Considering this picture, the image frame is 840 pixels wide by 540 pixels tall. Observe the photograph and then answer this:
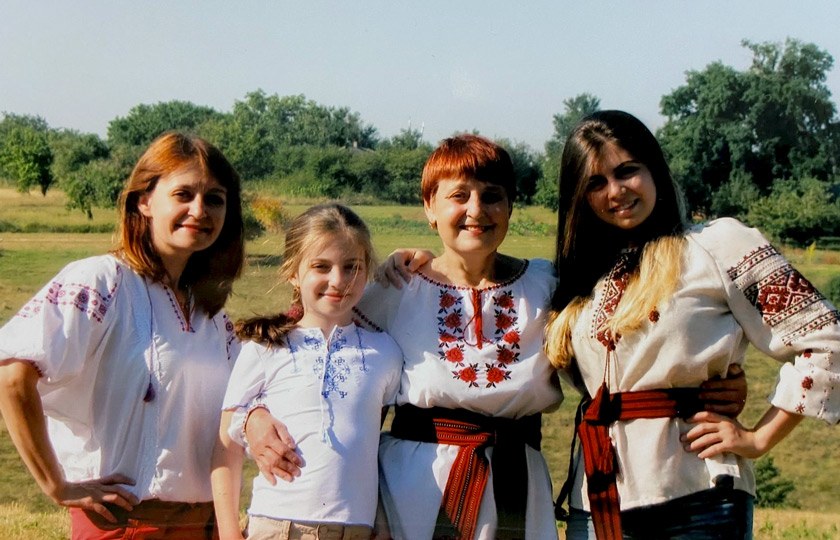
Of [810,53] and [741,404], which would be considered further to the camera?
[810,53]

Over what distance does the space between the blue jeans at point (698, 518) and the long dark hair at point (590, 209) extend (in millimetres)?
492

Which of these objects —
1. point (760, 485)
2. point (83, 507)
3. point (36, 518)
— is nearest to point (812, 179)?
point (760, 485)

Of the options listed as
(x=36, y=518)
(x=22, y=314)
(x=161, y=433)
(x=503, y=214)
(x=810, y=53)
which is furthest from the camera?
(x=810, y=53)

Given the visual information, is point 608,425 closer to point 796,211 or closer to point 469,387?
point 469,387

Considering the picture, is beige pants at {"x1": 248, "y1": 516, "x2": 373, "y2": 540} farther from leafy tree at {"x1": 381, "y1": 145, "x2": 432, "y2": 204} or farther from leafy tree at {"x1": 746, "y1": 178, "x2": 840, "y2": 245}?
leafy tree at {"x1": 746, "y1": 178, "x2": 840, "y2": 245}

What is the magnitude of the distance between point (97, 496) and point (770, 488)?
9369 mm

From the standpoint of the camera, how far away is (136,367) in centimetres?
194

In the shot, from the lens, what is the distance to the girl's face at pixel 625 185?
6.57ft

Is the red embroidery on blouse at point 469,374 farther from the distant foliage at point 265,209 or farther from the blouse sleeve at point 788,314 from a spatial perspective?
the distant foliage at point 265,209

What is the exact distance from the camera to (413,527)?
6.70 feet

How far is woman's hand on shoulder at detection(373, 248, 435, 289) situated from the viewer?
7.27 ft

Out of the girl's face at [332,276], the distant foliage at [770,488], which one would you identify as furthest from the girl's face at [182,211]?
the distant foliage at [770,488]

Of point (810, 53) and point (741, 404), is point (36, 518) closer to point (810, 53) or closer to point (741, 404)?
point (741, 404)

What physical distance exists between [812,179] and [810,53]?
1.35 meters
